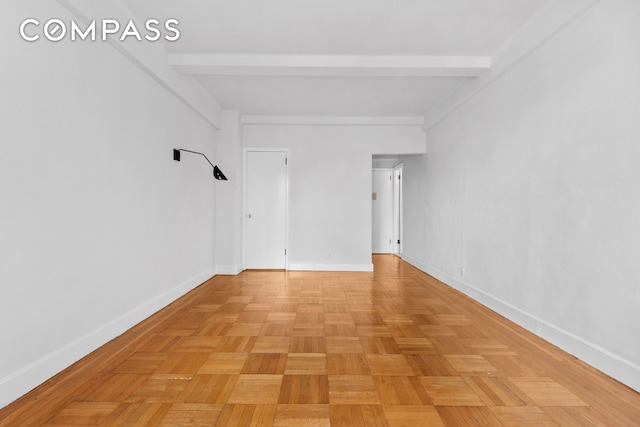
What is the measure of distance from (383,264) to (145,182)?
478 centimetres

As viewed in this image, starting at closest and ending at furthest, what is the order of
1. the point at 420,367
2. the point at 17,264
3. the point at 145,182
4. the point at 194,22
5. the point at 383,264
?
1. the point at 17,264
2. the point at 420,367
3. the point at 194,22
4. the point at 145,182
5. the point at 383,264

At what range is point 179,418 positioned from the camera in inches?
68.1

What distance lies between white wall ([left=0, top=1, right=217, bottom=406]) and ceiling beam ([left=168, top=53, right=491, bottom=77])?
0.53 m

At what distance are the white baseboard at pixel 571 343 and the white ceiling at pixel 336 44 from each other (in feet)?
8.51

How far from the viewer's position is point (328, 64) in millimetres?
3674

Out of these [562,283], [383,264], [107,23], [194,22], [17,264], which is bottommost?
[383,264]

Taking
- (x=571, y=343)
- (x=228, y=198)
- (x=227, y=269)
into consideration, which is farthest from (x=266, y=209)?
(x=571, y=343)

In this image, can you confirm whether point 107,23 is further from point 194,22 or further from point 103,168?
point 103,168

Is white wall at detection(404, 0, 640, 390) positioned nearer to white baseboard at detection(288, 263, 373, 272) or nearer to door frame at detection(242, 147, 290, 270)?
white baseboard at detection(288, 263, 373, 272)

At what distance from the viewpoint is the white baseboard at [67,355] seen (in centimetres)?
187

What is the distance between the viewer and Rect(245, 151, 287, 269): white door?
6.04 meters

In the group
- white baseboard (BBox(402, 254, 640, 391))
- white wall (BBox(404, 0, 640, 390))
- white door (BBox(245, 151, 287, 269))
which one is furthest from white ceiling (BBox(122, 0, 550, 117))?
white baseboard (BBox(402, 254, 640, 391))

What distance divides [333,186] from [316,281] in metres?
1.82

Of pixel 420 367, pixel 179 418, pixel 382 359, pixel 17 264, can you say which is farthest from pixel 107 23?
pixel 420 367
